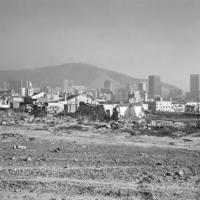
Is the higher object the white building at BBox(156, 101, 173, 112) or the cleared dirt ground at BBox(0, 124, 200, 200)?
the white building at BBox(156, 101, 173, 112)

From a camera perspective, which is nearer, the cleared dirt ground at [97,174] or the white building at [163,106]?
the cleared dirt ground at [97,174]

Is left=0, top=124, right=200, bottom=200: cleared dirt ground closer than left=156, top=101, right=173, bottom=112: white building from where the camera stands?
Yes

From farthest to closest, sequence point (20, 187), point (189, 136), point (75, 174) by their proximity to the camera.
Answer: point (189, 136)
point (75, 174)
point (20, 187)

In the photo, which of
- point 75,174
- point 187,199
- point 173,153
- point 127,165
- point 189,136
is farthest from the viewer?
point 189,136

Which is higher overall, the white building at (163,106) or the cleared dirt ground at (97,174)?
the white building at (163,106)

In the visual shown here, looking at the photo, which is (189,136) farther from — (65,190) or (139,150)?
(65,190)

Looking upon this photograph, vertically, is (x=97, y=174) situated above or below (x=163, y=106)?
below

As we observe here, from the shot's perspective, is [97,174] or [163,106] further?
[163,106]

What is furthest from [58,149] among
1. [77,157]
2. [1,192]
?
[1,192]
